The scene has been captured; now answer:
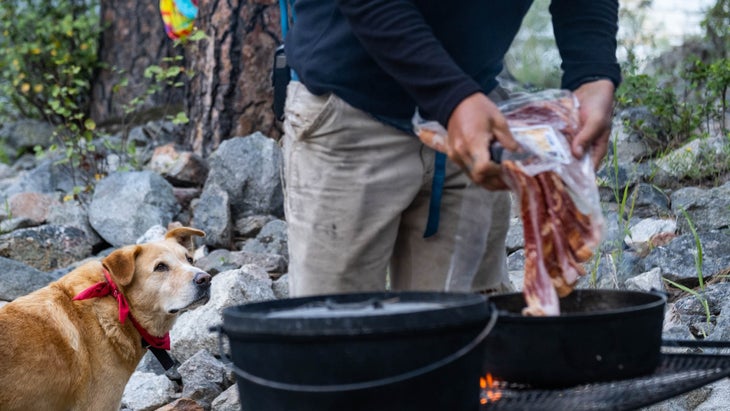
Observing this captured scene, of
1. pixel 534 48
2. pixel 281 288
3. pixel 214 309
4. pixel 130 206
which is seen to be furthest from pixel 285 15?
pixel 534 48

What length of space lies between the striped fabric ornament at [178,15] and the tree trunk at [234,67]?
0.52 m

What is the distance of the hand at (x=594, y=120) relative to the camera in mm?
2336

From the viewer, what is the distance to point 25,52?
10.0 m

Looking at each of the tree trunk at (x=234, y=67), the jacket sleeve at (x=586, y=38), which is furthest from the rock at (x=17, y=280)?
the jacket sleeve at (x=586, y=38)

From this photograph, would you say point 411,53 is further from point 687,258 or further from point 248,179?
point 248,179

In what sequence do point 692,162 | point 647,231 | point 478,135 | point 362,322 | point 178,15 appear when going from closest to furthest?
1. point 362,322
2. point 478,135
3. point 647,231
4. point 692,162
5. point 178,15

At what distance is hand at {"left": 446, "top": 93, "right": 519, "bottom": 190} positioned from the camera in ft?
7.07

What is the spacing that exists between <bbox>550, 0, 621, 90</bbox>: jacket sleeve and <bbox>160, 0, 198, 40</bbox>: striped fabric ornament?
483 centimetres

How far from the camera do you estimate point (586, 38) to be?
271 cm

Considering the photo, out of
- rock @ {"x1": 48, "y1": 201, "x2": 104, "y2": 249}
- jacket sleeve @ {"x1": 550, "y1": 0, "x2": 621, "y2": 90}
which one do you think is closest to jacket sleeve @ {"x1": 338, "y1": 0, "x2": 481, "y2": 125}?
jacket sleeve @ {"x1": 550, "y1": 0, "x2": 621, "y2": 90}

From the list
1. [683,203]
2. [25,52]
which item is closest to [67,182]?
[25,52]

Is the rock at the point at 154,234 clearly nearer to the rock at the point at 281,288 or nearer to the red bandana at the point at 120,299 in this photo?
the rock at the point at 281,288

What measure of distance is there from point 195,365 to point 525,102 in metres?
2.85

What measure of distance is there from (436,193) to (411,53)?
0.55 meters
